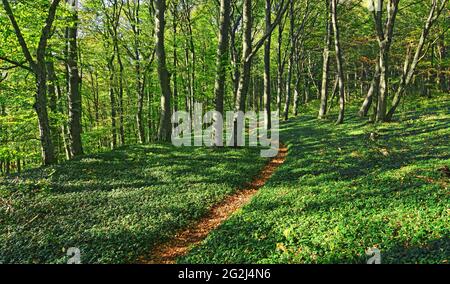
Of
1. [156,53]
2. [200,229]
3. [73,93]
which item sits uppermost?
[156,53]

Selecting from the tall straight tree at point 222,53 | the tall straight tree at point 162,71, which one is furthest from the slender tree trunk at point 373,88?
the tall straight tree at point 162,71

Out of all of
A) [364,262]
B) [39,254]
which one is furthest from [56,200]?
[364,262]

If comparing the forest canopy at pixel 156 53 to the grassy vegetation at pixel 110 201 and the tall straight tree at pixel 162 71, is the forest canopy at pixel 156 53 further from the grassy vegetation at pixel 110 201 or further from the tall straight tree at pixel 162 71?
the grassy vegetation at pixel 110 201

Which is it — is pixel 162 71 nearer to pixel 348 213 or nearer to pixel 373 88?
pixel 348 213

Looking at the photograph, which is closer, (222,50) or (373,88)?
(222,50)

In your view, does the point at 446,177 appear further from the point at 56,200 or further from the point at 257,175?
the point at 56,200

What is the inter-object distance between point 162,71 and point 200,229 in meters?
13.7

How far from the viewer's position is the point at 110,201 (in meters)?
11.1

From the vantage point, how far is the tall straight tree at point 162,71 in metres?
19.6

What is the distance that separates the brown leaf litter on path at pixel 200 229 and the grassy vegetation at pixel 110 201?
293 mm

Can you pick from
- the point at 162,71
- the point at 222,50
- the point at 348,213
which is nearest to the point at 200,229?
the point at 348,213

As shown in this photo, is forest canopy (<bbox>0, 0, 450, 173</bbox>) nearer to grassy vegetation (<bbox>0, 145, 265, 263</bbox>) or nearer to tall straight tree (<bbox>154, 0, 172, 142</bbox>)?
tall straight tree (<bbox>154, 0, 172, 142</bbox>)

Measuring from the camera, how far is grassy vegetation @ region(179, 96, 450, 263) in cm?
650

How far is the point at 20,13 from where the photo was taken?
48.3ft
